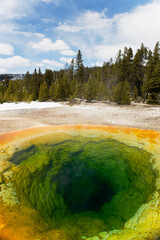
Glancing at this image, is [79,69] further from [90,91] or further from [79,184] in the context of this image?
[79,184]

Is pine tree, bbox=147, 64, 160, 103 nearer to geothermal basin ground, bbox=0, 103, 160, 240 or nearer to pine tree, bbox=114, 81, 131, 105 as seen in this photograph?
pine tree, bbox=114, 81, 131, 105

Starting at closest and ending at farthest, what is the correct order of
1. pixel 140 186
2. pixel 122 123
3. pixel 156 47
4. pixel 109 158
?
pixel 140 186
pixel 109 158
pixel 122 123
pixel 156 47

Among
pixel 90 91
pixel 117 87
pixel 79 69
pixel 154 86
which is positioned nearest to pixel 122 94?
pixel 117 87

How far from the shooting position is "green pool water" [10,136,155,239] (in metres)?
5.04

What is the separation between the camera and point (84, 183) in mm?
7203

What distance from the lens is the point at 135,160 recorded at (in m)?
8.07

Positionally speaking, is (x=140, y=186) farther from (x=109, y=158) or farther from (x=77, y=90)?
(x=77, y=90)

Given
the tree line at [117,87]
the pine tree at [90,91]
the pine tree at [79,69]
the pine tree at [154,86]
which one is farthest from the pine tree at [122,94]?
the pine tree at [79,69]

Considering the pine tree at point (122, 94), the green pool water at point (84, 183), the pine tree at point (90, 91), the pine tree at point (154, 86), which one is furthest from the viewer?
the pine tree at point (90, 91)

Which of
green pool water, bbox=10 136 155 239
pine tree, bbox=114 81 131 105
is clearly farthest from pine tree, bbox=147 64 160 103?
green pool water, bbox=10 136 155 239

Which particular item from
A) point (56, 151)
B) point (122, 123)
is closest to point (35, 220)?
point (56, 151)

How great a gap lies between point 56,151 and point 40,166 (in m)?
1.67

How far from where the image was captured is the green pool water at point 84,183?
5.04 m

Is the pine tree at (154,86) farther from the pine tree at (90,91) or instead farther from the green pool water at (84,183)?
the green pool water at (84,183)
